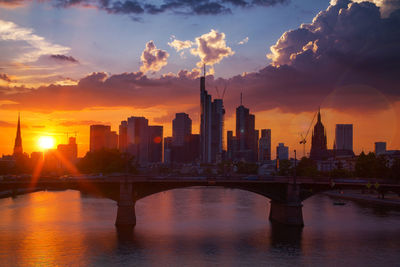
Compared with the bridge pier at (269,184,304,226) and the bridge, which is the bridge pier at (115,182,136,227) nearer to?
the bridge

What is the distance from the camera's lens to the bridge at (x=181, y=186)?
77938 millimetres

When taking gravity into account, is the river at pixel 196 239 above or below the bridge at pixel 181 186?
below

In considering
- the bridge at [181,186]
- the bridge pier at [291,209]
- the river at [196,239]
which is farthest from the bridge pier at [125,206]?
the bridge pier at [291,209]

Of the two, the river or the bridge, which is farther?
the bridge

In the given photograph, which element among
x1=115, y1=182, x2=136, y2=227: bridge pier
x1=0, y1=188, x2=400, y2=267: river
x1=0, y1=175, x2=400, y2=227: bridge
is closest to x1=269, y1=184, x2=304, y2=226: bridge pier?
x1=0, y1=175, x2=400, y2=227: bridge

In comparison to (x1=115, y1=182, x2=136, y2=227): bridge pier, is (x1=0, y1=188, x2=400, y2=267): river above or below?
below

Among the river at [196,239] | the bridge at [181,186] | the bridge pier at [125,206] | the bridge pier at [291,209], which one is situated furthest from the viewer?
the bridge pier at [291,209]

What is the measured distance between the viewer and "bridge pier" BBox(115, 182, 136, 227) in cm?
7775

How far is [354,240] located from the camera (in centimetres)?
6956

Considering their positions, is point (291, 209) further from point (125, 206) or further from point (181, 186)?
point (125, 206)

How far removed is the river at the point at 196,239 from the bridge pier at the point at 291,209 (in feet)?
6.45

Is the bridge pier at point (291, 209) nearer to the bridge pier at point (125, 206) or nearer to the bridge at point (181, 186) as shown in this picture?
the bridge at point (181, 186)

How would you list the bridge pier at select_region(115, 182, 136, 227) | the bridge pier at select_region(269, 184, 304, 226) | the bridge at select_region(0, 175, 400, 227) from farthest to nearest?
the bridge pier at select_region(269, 184, 304, 226), the bridge at select_region(0, 175, 400, 227), the bridge pier at select_region(115, 182, 136, 227)

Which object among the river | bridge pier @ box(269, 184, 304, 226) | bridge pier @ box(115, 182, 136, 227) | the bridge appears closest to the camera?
the river
